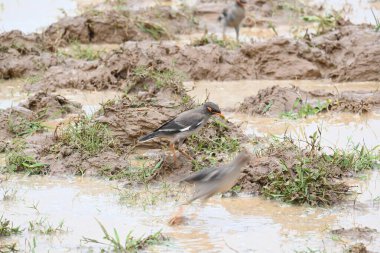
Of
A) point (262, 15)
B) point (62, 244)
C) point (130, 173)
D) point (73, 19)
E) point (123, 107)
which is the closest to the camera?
point (62, 244)

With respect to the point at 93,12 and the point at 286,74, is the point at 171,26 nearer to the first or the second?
the point at 93,12

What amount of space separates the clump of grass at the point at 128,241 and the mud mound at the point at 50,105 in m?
3.95

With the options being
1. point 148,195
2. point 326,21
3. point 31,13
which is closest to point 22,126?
point 148,195

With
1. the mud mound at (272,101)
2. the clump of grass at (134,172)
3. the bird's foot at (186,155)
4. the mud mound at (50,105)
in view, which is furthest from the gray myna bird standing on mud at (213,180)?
the mud mound at (50,105)

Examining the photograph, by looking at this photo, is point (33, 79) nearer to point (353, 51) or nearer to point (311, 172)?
point (353, 51)

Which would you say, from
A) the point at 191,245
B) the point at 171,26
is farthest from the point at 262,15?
the point at 191,245

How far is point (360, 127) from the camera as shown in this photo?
395 inches

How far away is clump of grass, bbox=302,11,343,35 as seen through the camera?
13905 millimetres

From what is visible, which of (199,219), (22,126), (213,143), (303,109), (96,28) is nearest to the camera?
(199,219)

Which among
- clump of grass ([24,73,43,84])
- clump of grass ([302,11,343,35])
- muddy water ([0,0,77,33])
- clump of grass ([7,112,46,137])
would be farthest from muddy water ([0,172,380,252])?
muddy water ([0,0,77,33])

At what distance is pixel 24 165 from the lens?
877 cm

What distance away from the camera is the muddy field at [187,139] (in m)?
7.14

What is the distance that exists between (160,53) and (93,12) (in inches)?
100

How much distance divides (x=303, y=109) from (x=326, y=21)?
4.38m
